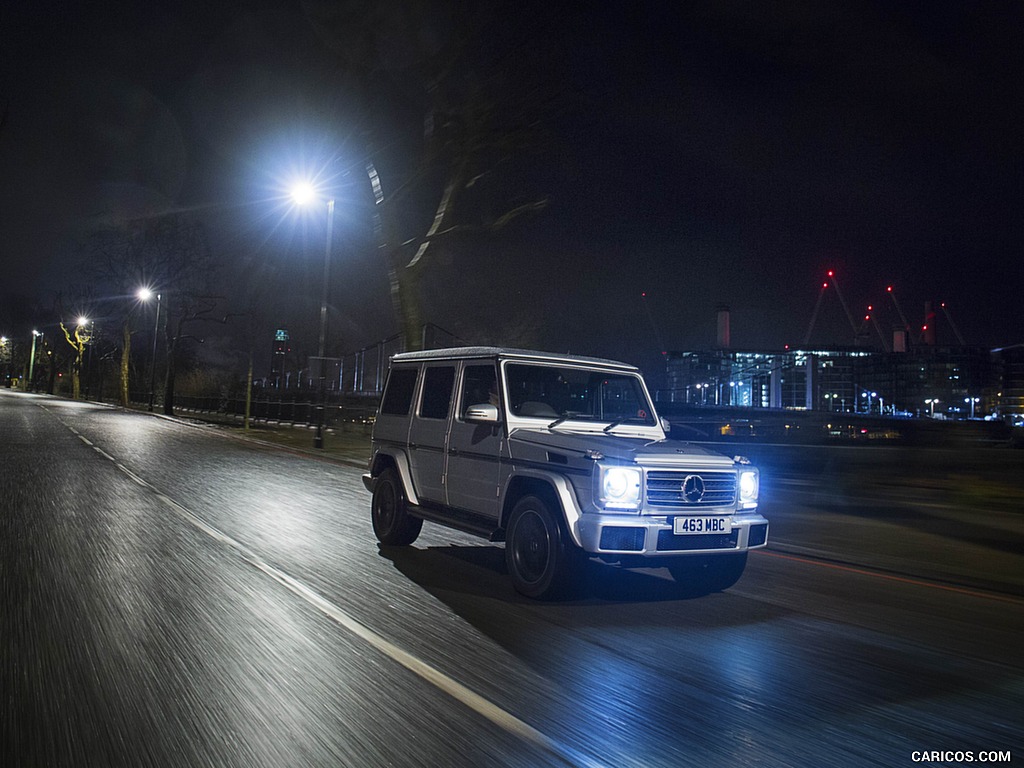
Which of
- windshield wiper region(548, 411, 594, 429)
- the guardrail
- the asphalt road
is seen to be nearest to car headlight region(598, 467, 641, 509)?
the asphalt road

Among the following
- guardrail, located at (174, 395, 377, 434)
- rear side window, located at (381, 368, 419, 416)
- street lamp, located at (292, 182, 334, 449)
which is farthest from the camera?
guardrail, located at (174, 395, 377, 434)

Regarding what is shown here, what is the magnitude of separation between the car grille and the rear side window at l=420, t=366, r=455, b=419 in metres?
2.73

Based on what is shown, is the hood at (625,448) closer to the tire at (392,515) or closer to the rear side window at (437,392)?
the rear side window at (437,392)

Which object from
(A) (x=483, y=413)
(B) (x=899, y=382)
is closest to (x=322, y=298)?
(A) (x=483, y=413)

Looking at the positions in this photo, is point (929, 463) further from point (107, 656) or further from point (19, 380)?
point (19, 380)

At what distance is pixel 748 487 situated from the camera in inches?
297

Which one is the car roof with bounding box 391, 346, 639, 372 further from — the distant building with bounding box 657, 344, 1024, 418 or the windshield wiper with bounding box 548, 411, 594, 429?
the distant building with bounding box 657, 344, 1024, 418

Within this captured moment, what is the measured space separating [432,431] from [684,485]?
304 centimetres

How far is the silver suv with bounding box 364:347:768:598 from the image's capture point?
686cm

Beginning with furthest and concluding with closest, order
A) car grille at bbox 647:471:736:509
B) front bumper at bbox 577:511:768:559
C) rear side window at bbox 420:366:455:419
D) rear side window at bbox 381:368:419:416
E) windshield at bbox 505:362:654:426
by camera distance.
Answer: rear side window at bbox 381:368:419:416
rear side window at bbox 420:366:455:419
windshield at bbox 505:362:654:426
car grille at bbox 647:471:736:509
front bumper at bbox 577:511:768:559

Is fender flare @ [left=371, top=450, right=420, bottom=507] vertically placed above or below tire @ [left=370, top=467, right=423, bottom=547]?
above

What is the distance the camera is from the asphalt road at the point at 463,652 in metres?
3.99

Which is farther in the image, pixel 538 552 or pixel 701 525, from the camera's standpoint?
pixel 538 552

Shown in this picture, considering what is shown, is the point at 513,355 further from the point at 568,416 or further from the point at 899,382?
the point at 899,382
